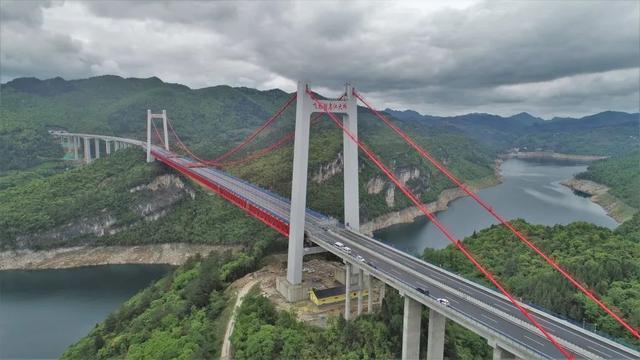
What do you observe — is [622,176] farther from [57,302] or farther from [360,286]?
[57,302]

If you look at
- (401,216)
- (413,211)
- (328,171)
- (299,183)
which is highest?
(299,183)

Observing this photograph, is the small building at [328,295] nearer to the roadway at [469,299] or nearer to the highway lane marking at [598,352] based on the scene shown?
the roadway at [469,299]

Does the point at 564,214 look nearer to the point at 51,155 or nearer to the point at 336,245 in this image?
the point at 336,245

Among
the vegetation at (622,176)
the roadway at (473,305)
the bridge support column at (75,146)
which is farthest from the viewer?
the bridge support column at (75,146)

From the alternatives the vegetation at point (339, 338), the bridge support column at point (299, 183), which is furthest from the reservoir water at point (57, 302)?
the bridge support column at point (299, 183)

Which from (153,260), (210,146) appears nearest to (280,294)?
(153,260)

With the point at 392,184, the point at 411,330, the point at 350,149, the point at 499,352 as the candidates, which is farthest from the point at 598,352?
the point at 392,184
